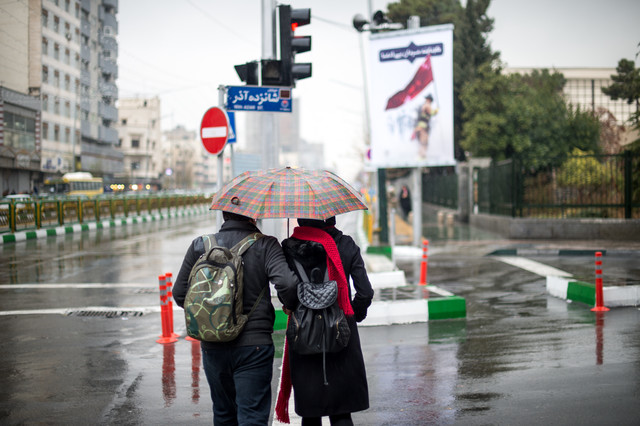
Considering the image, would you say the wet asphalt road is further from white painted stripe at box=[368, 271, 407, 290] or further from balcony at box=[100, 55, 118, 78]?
balcony at box=[100, 55, 118, 78]

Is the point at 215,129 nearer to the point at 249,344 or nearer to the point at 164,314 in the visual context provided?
the point at 164,314

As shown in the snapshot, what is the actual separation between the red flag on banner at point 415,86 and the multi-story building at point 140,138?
77864mm

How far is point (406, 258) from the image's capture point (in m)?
17.7

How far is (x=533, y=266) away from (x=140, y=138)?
296 ft

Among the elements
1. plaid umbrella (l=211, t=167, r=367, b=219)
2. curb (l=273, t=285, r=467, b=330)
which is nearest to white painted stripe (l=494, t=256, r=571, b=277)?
curb (l=273, t=285, r=467, b=330)

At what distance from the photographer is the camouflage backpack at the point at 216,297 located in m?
3.55

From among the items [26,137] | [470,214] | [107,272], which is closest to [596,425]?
[107,272]

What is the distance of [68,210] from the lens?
28.7 m

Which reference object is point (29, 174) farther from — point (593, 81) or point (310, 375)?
point (593, 81)

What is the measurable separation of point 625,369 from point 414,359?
205cm

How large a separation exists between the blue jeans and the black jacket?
0.19 ft

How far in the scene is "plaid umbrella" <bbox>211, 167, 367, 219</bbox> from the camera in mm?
3660

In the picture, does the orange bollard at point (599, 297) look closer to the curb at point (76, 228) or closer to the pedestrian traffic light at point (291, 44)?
the pedestrian traffic light at point (291, 44)

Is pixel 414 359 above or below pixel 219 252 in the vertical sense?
below
